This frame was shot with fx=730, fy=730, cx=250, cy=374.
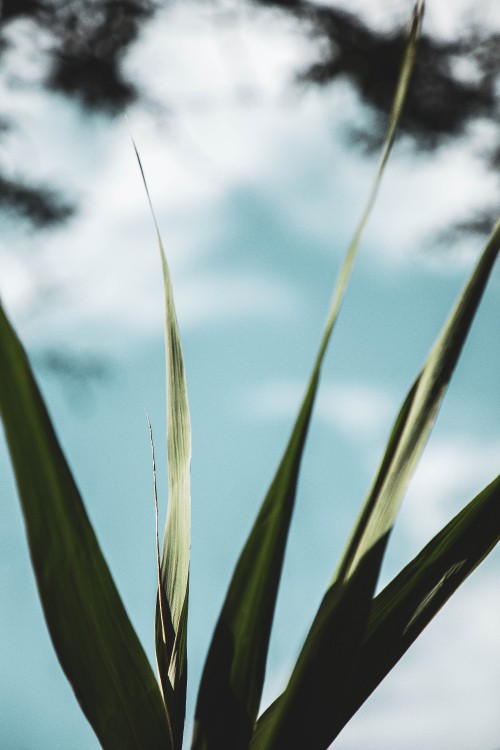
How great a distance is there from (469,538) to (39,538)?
0.20 m

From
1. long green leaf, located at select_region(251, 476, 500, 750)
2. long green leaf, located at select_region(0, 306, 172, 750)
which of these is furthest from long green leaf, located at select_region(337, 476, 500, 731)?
long green leaf, located at select_region(0, 306, 172, 750)

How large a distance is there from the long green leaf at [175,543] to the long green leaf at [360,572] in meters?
0.05

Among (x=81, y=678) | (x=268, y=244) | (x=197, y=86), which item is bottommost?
(x=81, y=678)

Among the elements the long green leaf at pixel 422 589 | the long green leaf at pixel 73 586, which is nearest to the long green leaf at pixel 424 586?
the long green leaf at pixel 422 589

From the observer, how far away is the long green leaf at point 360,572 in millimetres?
317

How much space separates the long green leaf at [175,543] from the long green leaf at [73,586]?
0.09 feet

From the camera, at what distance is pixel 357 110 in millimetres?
1163

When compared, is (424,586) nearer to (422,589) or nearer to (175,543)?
(422,589)

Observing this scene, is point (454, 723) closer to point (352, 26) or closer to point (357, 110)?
point (357, 110)

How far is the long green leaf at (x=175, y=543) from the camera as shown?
0.38 m

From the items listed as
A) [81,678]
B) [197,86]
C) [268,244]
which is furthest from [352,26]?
[81,678]

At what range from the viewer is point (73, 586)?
1.05 feet

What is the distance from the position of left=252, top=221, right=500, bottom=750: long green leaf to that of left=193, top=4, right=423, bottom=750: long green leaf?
2 cm

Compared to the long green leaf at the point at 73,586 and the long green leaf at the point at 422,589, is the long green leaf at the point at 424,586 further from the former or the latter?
the long green leaf at the point at 73,586
